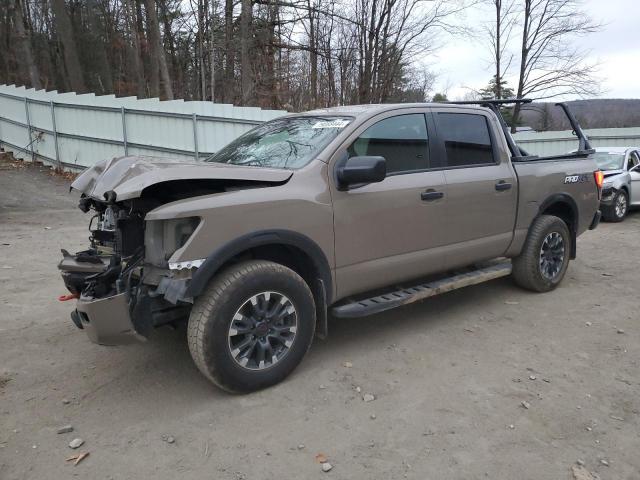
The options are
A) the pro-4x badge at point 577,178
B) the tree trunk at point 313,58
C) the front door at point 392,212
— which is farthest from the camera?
the tree trunk at point 313,58

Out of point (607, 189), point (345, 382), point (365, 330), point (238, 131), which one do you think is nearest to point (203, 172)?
point (345, 382)

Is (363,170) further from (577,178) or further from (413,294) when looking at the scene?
(577,178)

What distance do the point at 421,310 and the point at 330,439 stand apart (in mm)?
2338

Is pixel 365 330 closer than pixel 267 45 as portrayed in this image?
Yes

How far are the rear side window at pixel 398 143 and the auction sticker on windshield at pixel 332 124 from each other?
173 mm

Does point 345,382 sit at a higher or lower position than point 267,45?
lower

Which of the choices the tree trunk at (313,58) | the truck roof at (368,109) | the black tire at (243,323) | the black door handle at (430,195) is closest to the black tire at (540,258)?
Answer: the black door handle at (430,195)

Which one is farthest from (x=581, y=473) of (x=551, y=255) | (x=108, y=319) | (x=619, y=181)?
(x=619, y=181)

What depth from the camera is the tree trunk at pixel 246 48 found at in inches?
659

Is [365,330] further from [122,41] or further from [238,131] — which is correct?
[122,41]

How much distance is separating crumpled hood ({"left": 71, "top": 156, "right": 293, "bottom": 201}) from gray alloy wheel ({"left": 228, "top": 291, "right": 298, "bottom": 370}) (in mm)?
794

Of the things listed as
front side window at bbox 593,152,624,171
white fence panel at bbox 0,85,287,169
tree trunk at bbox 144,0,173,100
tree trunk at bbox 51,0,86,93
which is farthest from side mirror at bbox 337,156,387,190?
tree trunk at bbox 51,0,86,93

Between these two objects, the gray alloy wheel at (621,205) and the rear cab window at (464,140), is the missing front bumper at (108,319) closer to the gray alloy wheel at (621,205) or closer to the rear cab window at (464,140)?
the rear cab window at (464,140)

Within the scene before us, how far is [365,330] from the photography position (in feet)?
15.0
